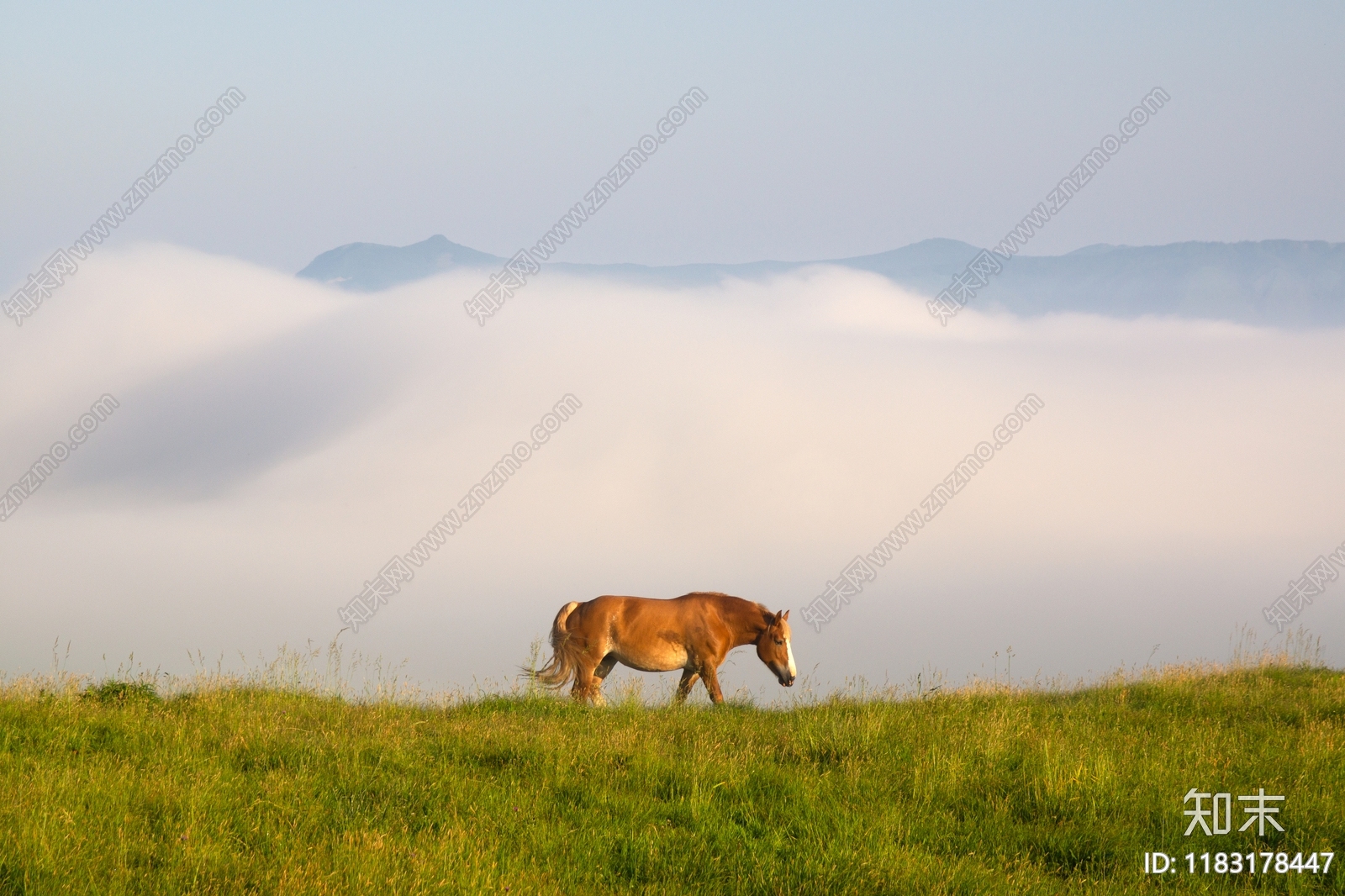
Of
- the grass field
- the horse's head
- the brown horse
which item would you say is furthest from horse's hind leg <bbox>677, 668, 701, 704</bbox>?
the grass field

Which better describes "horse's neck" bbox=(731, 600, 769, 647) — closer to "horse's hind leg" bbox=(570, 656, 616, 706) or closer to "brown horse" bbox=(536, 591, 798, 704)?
"brown horse" bbox=(536, 591, 798, 704)

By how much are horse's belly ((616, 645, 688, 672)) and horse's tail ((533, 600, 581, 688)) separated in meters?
0.63

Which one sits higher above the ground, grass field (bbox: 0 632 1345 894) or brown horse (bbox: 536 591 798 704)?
brown horse (bbox: 536 591 798 704)

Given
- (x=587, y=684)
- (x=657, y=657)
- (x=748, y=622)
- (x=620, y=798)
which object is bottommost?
(x=620, y=798)

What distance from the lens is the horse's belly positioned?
14070 mm

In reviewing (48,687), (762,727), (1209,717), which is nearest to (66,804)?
(48,687)

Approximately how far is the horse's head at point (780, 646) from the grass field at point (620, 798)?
288 centimetres

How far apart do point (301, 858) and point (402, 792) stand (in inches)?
56.8

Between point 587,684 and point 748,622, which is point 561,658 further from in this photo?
point 748,622

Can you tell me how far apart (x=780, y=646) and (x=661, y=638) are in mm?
1634

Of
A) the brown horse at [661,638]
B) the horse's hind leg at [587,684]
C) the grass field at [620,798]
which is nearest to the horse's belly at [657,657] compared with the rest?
the brown horse at [661,638]

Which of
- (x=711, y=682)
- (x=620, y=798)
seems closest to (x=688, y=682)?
(x=711, y=682)

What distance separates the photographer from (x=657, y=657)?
46.2 feet

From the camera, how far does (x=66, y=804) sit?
7.06 metres
